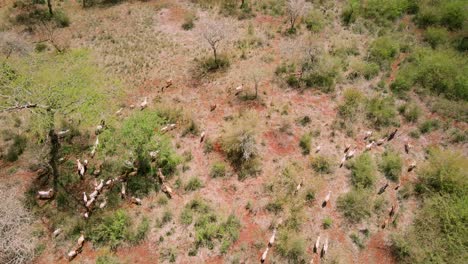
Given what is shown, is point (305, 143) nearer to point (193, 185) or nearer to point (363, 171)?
point (363, 171)

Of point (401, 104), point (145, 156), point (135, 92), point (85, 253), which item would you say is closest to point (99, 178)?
point (145, 156)

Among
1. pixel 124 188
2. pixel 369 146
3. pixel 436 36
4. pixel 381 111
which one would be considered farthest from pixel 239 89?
pixel 436 36

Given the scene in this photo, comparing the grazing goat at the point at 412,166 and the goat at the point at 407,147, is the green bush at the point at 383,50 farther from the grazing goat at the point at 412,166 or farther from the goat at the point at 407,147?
the grazing goat at the point at 412,166

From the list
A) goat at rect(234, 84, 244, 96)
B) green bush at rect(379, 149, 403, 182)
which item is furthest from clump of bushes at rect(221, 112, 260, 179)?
green bush at rect(379, 149, 403, 182)

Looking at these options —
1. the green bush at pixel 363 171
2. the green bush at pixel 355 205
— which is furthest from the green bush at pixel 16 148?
the green bush at pixel 363 171

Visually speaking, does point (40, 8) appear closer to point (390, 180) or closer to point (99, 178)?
point (99, 178)
